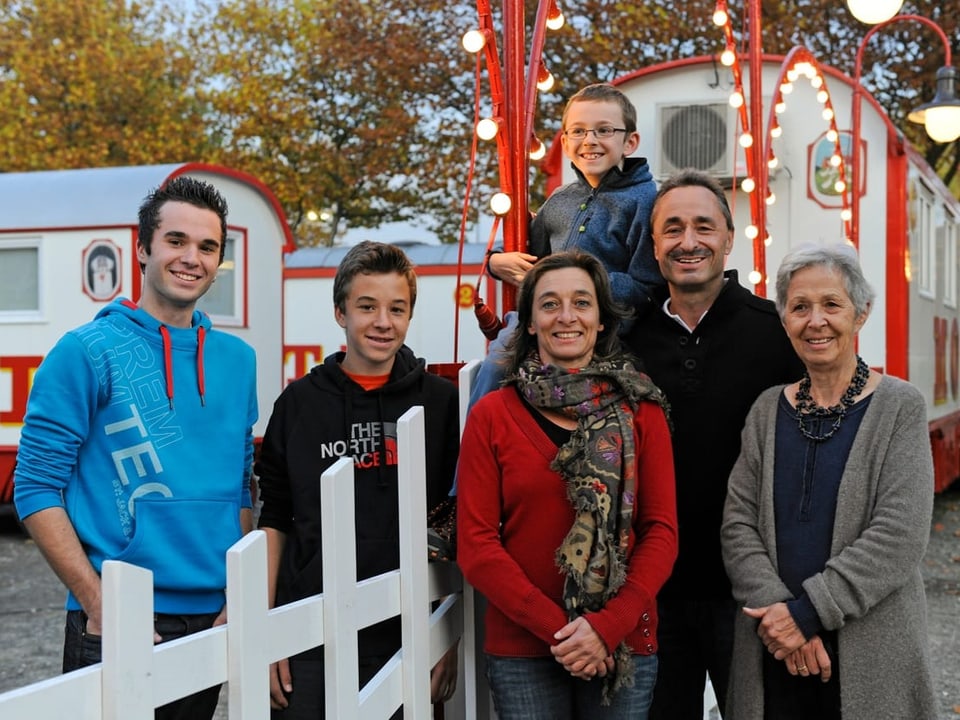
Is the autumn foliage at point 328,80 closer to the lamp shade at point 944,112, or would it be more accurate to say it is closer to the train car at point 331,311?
the train car at point 331,311

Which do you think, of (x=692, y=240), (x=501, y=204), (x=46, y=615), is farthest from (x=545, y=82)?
(x=46, y=615)

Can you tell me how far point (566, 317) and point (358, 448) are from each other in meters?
0.61

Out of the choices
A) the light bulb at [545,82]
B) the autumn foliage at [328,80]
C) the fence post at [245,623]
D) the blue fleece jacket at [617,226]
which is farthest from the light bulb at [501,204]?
the autumn foliage at [328,80]

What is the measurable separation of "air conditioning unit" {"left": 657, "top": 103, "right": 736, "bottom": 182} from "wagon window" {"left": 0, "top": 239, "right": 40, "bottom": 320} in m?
6.43

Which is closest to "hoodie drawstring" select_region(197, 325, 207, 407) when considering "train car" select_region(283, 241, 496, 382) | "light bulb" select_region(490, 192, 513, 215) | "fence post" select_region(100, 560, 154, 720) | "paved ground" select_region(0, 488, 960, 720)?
"fence post" select_region(100, 560, 154, 720)

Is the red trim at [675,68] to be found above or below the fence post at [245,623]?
above

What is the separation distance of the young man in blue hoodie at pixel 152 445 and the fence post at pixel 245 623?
23.5 inches

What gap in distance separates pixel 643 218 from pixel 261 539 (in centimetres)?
166

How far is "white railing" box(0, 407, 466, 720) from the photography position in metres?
1.55

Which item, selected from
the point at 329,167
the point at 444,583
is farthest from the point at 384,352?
the point at 329,167

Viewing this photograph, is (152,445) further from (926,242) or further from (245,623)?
(926,242)

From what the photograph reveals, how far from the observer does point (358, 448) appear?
2814mm

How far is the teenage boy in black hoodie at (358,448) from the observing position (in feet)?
9.04

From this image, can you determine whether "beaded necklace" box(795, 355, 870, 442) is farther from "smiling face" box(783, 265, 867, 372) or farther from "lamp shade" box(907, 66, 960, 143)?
"lamp shade" box(907, 66, 960, 143)
